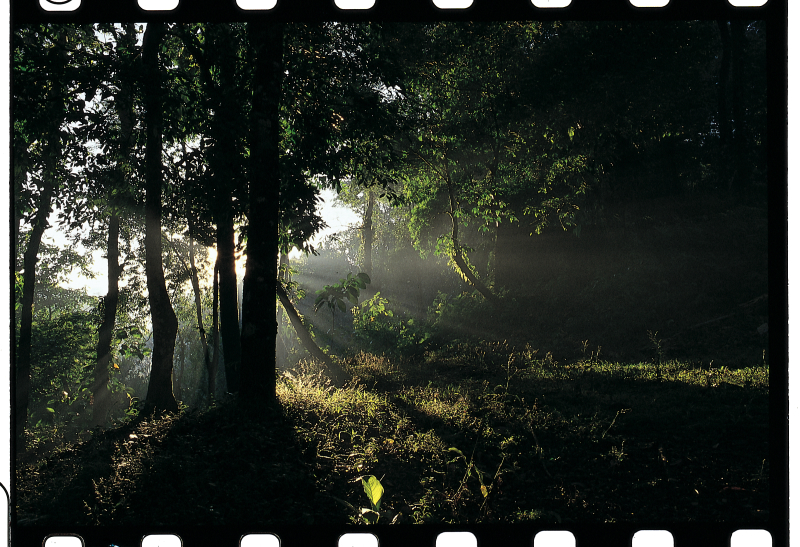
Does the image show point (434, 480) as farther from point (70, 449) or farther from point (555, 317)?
point (555, 317)

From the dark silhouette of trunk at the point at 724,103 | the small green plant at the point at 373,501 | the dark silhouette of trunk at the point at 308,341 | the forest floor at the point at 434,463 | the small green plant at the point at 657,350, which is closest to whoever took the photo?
the small green plant at the point at 373,501

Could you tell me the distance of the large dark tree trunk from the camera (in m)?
7.11

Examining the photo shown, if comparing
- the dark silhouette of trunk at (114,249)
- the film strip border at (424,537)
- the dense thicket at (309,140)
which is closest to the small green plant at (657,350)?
the dense thicket at (309,140)

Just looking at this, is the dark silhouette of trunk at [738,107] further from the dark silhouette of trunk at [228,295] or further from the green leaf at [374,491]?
the green leaf at [374,491]

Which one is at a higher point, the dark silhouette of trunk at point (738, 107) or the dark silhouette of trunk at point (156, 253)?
the dark silhouette of trunk at point (738, 107)

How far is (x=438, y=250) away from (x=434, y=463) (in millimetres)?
13212

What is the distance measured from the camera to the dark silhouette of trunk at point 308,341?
1334cm

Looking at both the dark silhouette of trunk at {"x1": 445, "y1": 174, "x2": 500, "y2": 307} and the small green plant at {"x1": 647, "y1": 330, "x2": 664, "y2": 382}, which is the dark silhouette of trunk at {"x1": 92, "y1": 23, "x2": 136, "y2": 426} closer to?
the dark silhouette of trunk at {"x1": 445, "y1": 174, "x2": 500, "y2": 307}

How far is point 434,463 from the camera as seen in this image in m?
5.28

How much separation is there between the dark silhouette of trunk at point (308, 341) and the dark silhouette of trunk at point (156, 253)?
3.42m

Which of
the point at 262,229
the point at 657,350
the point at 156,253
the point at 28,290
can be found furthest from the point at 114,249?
the point at 657,350

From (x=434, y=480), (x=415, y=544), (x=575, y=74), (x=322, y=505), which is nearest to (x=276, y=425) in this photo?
(x=322, y=505)

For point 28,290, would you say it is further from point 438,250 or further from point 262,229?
point 438,250

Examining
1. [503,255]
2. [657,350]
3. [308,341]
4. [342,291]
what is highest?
[503,255]
